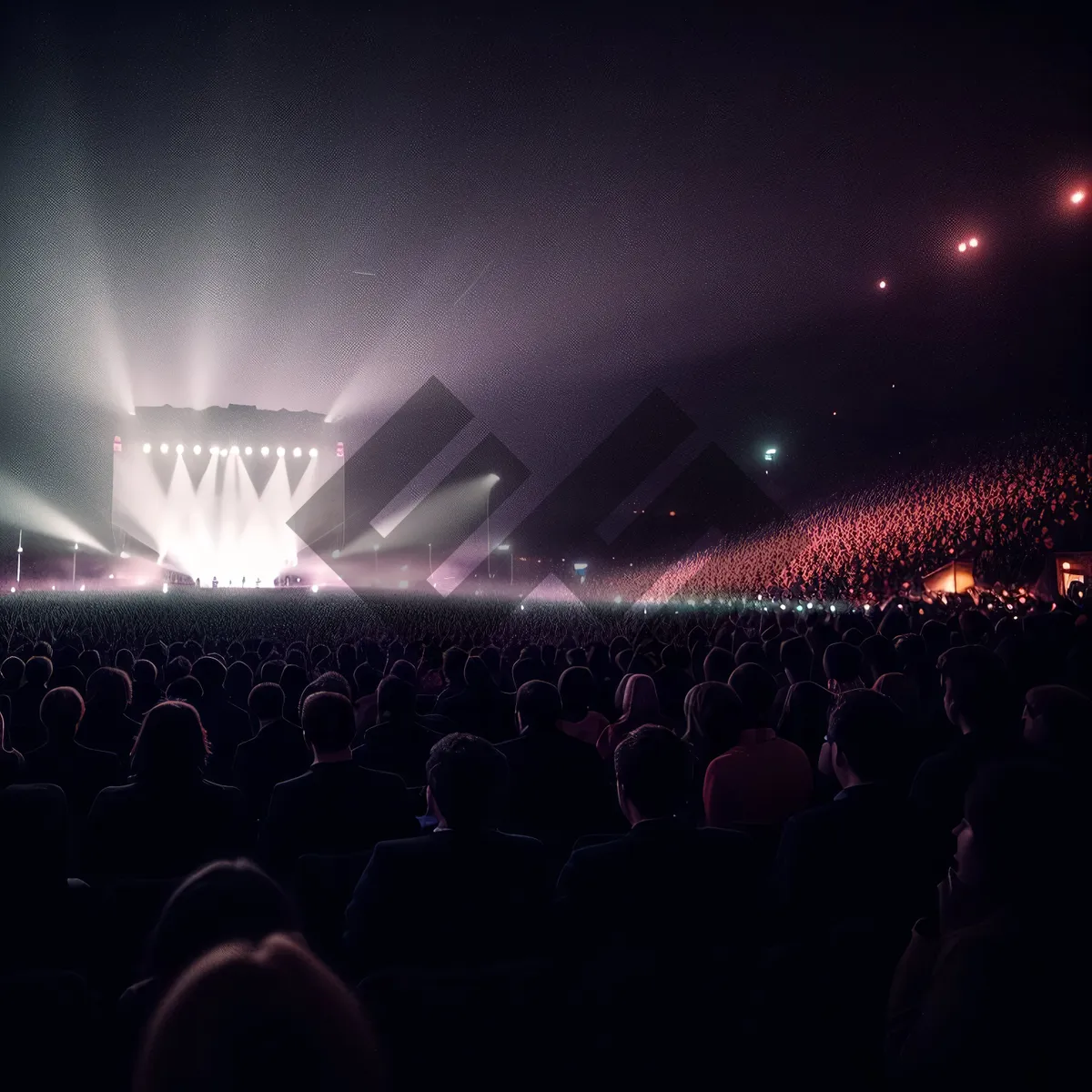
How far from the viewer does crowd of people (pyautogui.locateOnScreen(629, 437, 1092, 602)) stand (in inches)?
712

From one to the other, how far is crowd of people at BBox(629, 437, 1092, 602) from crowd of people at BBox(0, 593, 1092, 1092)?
14.5 metres

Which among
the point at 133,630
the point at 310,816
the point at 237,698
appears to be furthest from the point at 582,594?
the point at 310,816

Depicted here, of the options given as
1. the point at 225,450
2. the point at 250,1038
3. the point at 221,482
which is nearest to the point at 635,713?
the point at 250,1038

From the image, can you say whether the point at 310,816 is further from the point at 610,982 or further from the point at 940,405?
the point at 940,405

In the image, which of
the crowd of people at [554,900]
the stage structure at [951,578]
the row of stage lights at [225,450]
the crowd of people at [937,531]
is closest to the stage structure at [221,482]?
the row of stage lights at [225,450]

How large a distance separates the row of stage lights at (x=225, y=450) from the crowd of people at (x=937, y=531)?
24.6 m

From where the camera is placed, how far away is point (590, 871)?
2.73 m

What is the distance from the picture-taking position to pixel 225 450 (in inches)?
1809

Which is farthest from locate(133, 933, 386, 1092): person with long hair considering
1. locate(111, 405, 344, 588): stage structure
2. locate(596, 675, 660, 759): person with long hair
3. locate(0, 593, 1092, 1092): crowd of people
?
locate(111, 405, 344, 588): stage structure

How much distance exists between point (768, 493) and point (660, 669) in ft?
121

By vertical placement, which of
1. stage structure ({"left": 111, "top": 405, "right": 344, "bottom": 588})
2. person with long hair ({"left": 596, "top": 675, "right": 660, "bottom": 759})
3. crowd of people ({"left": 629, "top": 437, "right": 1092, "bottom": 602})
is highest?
stage structure ({"left": 111, "top": 405, "right": 344, "bottom": 588})

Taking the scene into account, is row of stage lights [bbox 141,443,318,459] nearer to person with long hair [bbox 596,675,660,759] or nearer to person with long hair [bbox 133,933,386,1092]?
person with long hair [bbox 596,675,660,759]

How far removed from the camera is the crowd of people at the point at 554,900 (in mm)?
1306

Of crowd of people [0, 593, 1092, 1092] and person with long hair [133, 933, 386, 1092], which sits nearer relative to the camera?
person with long hair [133, 933, 386, 1092]
